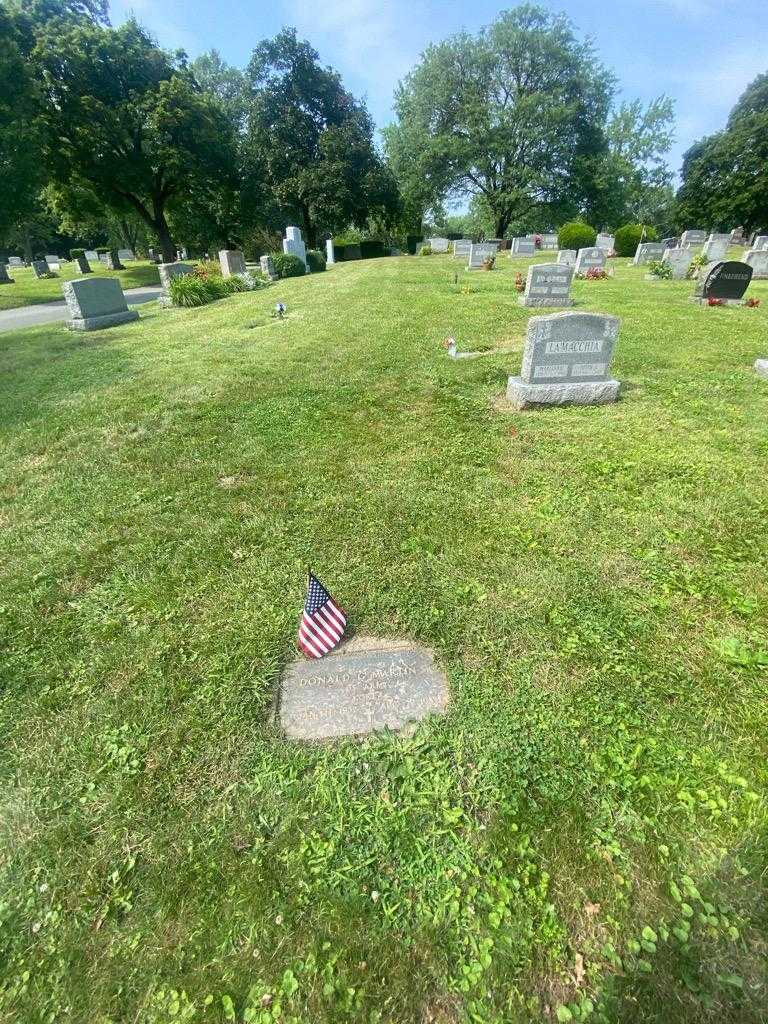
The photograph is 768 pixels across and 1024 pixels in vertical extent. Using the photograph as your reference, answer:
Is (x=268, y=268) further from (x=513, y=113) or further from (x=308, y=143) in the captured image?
(x=513, y=113)

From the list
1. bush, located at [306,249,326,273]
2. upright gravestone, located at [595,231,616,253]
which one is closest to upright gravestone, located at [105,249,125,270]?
bush, located at [306,249,326,273]

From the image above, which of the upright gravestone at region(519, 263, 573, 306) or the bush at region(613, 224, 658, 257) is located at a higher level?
the bush at region(613, 224, 658, 257)

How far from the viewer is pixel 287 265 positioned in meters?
22.5

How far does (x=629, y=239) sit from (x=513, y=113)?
17.5 m

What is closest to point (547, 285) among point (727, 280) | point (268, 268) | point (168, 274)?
point (727, 280)

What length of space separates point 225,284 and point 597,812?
1959 centimetres

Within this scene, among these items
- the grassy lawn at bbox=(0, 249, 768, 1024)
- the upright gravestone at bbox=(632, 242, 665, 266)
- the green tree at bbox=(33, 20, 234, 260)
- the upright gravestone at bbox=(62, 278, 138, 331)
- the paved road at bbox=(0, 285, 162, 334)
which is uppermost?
the green tree at bbox=(33, 20, 234, 260)

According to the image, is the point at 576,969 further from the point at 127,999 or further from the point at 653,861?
the point at 127,999

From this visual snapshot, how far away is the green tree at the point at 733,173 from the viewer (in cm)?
4300

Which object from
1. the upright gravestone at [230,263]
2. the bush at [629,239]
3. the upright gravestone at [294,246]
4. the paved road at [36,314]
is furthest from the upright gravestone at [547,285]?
the bush at [629,239]

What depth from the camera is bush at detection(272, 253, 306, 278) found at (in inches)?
872

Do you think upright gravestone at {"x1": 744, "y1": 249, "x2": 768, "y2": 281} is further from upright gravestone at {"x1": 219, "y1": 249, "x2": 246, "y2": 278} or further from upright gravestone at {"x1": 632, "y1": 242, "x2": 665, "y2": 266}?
upright gravestone at {"x1": 219, "y1": 249, "x2": 246, "y2": 278}

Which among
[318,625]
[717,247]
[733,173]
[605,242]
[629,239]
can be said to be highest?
[733,173]

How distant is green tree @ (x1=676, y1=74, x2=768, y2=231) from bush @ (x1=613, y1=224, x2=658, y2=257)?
946 inches
